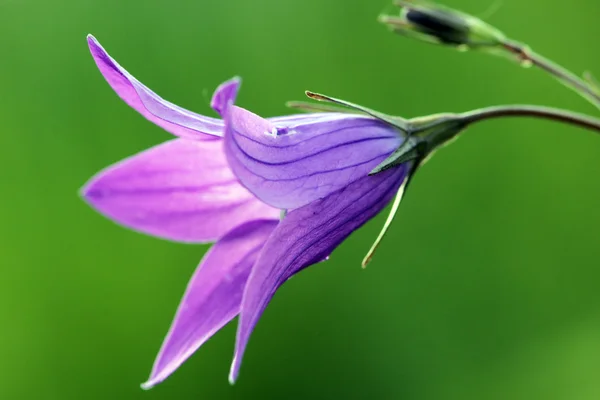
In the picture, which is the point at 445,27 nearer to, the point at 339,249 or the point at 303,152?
the point at 303,152

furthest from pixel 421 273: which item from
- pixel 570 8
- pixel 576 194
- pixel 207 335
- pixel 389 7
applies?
pixel 207 335

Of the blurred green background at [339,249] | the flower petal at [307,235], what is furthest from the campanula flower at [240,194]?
the blurred green background at [339,249]

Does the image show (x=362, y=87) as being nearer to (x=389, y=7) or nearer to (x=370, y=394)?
(x=389, y=7)

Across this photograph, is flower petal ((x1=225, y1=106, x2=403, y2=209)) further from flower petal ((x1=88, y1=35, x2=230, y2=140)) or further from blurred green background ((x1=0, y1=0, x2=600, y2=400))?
blurred green background ((x1=0, y1=0, x2=600, y2=400))

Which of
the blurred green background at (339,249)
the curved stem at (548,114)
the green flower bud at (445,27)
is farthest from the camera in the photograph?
the blurred green background at (339,249)

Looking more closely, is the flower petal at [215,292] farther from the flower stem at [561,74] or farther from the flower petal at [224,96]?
the flower stem at [561,74]

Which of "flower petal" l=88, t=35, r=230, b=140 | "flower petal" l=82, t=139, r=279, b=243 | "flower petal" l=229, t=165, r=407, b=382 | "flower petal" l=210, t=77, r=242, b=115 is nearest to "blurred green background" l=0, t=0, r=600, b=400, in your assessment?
"flower petal" l=82, t=139, r=279, b=243
